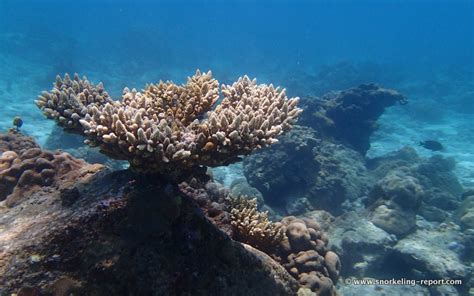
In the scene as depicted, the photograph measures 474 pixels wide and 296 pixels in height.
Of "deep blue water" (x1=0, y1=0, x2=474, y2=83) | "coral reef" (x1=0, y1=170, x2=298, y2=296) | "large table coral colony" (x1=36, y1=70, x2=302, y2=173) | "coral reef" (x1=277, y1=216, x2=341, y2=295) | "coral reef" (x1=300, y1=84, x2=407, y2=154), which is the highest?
"deep blue water" (x1=0, y1=0, x2=474, y2=83)

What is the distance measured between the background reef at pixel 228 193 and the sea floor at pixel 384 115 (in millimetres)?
152

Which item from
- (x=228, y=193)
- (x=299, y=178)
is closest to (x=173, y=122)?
(x=228, y=193)

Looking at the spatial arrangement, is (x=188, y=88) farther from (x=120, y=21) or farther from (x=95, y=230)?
(x=120, y=21)

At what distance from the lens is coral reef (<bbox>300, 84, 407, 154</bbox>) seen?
52.6ft

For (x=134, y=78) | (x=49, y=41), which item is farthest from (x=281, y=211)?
(x=49, y=41)

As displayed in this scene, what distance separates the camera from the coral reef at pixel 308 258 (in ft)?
16.1

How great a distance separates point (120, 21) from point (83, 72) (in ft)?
125

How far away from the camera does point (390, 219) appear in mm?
9781

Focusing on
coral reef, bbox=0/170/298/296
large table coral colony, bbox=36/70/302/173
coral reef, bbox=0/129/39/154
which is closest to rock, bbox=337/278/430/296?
coral reef, bbox=0/170/298/296

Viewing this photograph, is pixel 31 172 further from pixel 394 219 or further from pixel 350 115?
pixel 350 115

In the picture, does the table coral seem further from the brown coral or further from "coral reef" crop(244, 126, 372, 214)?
"coral reef" crop(244, 126, 372, 214)

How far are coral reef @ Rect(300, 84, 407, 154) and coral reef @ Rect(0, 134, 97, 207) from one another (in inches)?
494

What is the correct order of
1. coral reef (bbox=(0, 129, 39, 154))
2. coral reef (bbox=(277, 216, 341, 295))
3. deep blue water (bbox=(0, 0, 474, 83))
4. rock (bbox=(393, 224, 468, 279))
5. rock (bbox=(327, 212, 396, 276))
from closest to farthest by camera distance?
coral reef (bbox=(277, 216, 341, 295)) → coral reef (bbox=(0, 129, 39, 154)) → rock (bbox=(393, 224, 468, 279)) → rock (bbox=(327, 212, 396, 276)) → deep blue water (bbox=(0, 0, 474, 83))

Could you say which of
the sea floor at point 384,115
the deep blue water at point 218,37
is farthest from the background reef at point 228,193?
the deep blue water at point 218,37
